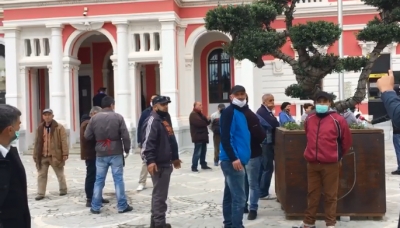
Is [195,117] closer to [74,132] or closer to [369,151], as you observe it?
[369,151]

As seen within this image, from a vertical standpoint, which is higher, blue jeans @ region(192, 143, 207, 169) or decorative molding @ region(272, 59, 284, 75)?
decorative molding @ region(272, 59, 284, 75)

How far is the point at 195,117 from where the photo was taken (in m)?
12.9

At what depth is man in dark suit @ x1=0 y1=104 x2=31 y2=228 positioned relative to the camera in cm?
334

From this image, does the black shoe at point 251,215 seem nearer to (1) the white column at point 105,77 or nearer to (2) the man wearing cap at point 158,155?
(2) the man wearing cap at point 158,155

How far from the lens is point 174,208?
27.0ft

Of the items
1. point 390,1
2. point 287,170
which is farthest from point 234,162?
point 390,1

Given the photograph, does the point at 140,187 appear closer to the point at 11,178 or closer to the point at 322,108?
the point at 322,108

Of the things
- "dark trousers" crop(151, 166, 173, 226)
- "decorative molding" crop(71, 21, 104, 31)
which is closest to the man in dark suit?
"dark trousers" crop(151, 166, 173, 226)

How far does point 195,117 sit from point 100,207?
209 inches

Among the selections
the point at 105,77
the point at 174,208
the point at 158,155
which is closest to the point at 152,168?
the point at 158,155

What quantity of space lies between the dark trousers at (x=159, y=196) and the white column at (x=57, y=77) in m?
13.1

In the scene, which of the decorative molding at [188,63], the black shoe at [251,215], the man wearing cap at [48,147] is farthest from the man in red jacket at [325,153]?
the decorative molding at [188,63]

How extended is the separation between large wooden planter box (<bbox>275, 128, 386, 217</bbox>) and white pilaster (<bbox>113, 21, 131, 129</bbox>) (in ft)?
40.4

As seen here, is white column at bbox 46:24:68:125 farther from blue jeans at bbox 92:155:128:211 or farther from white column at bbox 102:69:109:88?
blue jeans at bbox 92:155:128:211
